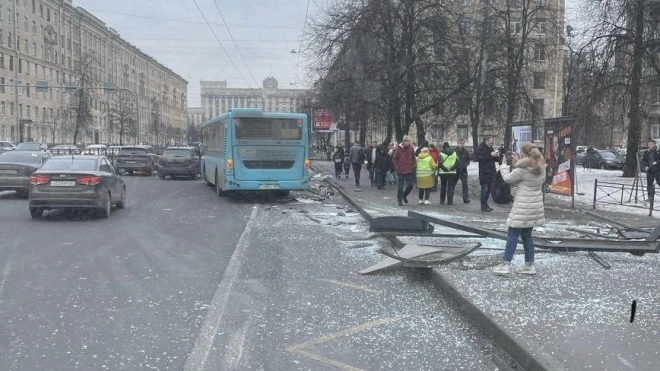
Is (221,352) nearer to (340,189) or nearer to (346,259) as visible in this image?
(346,259)

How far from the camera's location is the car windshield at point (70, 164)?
14484 millimetres

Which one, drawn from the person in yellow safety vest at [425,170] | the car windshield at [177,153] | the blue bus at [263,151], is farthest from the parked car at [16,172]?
the car windshield at [177,153]

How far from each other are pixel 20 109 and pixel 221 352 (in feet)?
277

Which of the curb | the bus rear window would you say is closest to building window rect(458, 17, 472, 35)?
the bus rear window

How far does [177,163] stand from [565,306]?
26890 millimetres

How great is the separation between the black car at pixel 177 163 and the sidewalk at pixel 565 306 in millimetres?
22332

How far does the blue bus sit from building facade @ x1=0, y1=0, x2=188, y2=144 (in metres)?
42.1

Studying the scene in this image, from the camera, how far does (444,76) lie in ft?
87.0

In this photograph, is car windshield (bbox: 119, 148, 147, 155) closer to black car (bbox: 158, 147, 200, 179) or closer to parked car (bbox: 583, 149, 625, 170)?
black car (bbox: 158, 147, 200, 179)

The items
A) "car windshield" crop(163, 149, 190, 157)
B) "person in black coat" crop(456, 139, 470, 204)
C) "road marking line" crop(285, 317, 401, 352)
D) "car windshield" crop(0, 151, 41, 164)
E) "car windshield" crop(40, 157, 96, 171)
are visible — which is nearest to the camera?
"road marking line" crop(285, 317, 401, 352)

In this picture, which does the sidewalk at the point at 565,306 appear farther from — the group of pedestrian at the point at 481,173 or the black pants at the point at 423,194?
the black pants at the point at 423,194

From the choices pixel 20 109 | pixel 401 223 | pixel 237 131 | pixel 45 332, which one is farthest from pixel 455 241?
pixel 20 109

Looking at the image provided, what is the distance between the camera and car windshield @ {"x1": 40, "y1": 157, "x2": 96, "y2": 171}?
14484 millimetres

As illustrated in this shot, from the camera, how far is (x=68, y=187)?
45.9ft
